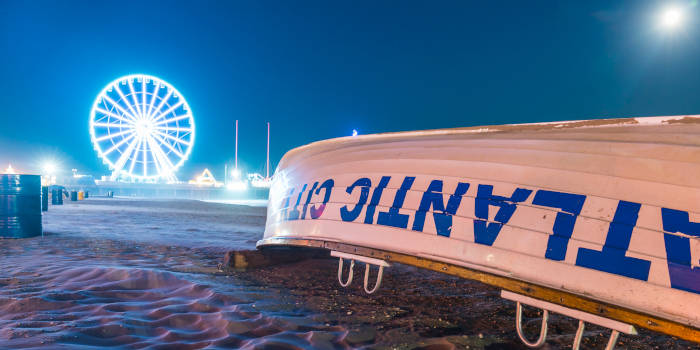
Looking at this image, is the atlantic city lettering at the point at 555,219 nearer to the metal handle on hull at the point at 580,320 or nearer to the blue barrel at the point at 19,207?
the metal handle on hull at the point at 580,320

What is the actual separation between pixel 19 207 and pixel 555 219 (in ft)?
33.7

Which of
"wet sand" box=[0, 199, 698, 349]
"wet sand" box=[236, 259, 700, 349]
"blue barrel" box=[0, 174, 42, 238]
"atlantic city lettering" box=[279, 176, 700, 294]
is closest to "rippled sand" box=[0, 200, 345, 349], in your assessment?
"wet sand" box=[0, 199, 698, 349]

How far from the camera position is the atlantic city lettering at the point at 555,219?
2582 millimetres

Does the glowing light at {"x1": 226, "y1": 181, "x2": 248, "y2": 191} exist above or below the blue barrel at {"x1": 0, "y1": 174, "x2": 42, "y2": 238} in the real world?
above

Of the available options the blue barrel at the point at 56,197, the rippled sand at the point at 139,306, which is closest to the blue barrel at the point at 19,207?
the rippled sand at the point at 139,306

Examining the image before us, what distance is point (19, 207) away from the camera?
9.08 m

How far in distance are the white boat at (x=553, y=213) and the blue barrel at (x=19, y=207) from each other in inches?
307

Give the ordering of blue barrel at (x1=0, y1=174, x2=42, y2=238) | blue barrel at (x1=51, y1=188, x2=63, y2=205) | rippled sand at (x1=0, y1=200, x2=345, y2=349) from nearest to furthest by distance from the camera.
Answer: rippled sand at (x1=0, y1=200, x2=345, y2=349)
blue barrel at (x1=0, y1=174, x2=42, y2=238)
blue barrel at (x1=51, y1=188, x2=63, y2=205)

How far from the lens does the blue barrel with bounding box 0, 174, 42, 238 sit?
29.1ft

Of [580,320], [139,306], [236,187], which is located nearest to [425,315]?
[580,320]

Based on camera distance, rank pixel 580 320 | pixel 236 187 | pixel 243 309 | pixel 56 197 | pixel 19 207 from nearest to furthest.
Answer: pixel 580 320 < pixel 243 309 < pixel 19 207 < pixel 56 197 < pixel 236 187

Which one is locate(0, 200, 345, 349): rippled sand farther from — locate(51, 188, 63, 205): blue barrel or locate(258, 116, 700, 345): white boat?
locate(51, 188, 63, 205): blue barrel

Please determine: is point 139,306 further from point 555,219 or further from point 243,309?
point 555,219

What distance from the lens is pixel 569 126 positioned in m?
3.43
